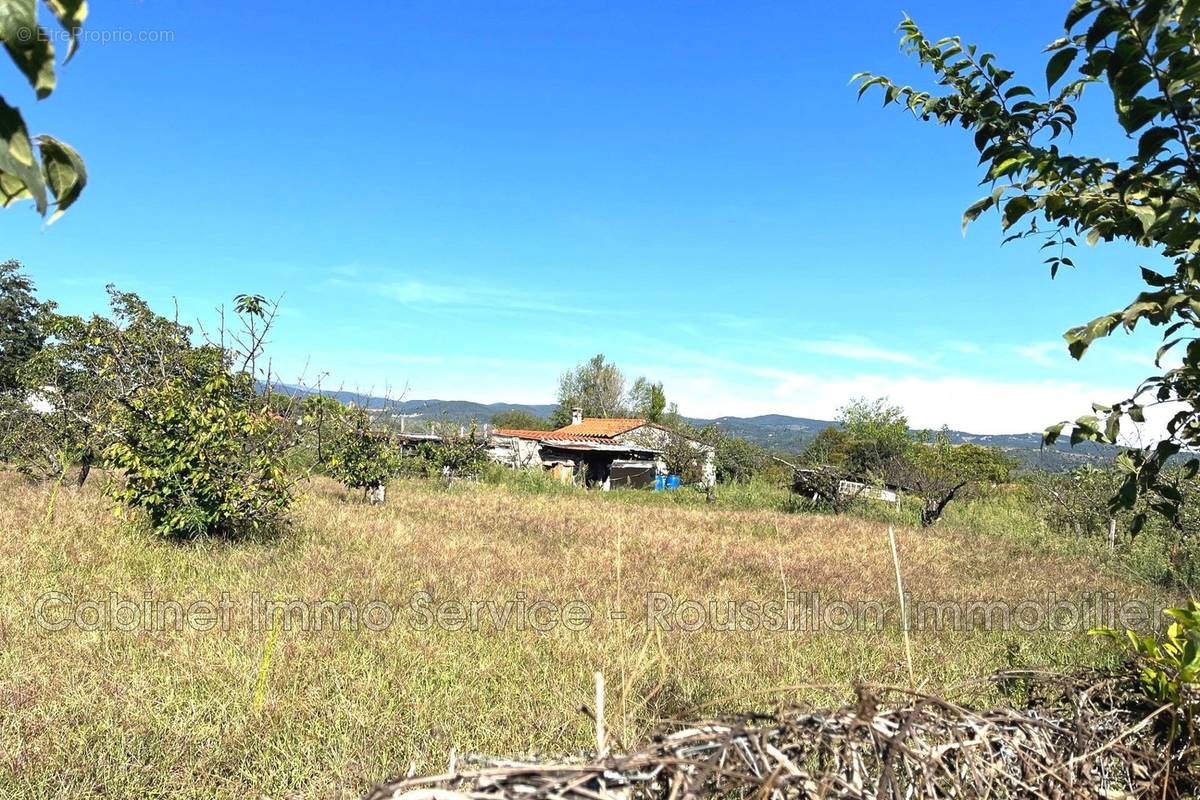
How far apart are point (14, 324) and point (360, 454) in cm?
2087

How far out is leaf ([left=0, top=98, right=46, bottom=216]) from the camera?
0.56 m

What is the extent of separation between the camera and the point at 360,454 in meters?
13.7

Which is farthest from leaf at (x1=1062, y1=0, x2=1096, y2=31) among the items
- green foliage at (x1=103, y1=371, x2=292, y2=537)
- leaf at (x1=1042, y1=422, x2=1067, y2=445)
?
green foliage at (x1=103, y1=371, x2=292, y2=537)

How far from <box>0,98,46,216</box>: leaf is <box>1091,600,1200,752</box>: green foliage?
6.68ft

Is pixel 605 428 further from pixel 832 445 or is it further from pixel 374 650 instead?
pixel 374 650

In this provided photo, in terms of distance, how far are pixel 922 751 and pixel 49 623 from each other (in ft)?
18.1

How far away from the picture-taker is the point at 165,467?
24.6ft

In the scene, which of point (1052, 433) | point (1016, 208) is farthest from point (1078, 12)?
point (1052, 433)

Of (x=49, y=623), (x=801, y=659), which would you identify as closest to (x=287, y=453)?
(x=49, y=623)

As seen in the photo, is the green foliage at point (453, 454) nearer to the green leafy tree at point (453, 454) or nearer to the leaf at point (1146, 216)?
the green leafy tree at point (453, 454)

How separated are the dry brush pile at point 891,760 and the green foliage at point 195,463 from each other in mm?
7517

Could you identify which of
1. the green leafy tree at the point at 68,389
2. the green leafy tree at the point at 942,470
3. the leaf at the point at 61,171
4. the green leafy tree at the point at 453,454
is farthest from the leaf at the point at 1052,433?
the green leafy tree at the point at 453,454

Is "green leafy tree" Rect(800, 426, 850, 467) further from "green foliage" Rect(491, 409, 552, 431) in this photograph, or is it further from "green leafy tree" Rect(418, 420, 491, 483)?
"green foliage" Rect(491, 409, 552, 431)

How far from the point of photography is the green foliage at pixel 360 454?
13.6 m
